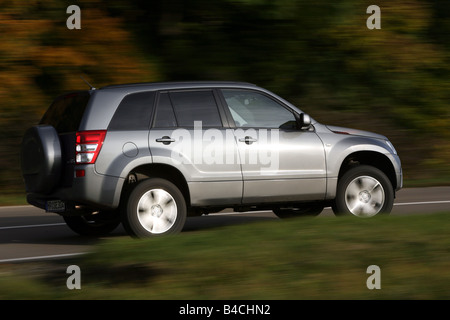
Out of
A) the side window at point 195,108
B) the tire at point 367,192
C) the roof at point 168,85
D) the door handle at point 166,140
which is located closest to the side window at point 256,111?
the roof at point 168,85

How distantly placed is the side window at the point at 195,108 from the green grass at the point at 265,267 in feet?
7.20

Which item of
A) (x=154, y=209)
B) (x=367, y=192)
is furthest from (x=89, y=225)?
(x=367, y=192)

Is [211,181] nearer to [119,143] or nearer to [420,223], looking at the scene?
[119,143]

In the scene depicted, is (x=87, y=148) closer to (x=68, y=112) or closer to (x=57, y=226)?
(x=68, y=112)

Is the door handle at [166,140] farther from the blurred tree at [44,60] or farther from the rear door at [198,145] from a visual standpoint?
the blurred tree at [44,60]

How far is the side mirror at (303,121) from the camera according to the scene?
10.2 metres

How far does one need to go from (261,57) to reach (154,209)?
1162cm

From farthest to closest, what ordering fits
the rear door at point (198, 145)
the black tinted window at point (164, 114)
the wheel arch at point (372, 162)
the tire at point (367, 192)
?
1. the wheel arch at point (372, 162)
2. the tire at point (367, 192)
3. the black tinted window at point (164, 114)
4. the rear door at point (198, 145)

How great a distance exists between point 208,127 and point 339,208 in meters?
2.04

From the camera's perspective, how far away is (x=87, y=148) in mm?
9297

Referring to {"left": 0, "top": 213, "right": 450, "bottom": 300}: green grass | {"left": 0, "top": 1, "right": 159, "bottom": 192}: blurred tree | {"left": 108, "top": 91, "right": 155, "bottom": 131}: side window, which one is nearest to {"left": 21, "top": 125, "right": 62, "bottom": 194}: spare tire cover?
{"left": 108, "top": 91, "right": 155, "bottom": 131}: side window

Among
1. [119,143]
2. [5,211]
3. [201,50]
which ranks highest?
[201,50]
